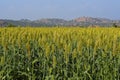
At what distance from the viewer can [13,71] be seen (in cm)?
718

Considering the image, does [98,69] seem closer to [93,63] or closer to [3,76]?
[93,63]

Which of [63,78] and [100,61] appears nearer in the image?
[63,78]

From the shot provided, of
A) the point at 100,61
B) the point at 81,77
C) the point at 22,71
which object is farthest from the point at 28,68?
the point at 100,61

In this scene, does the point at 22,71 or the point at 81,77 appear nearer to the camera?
the point at 81,77

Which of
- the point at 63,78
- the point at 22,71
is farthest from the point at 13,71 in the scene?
the point at 63,78

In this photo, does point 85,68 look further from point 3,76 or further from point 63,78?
point 3,76

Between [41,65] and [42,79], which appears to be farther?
[41,65]

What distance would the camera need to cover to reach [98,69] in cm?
734

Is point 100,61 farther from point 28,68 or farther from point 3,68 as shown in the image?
point 3,68

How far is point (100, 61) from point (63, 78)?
3.44 ft

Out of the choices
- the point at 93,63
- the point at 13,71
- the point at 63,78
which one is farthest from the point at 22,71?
the point at 93,63

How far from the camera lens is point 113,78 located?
703 cm

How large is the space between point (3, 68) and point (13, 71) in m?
0.33

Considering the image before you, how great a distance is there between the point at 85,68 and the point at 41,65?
0.99 m
